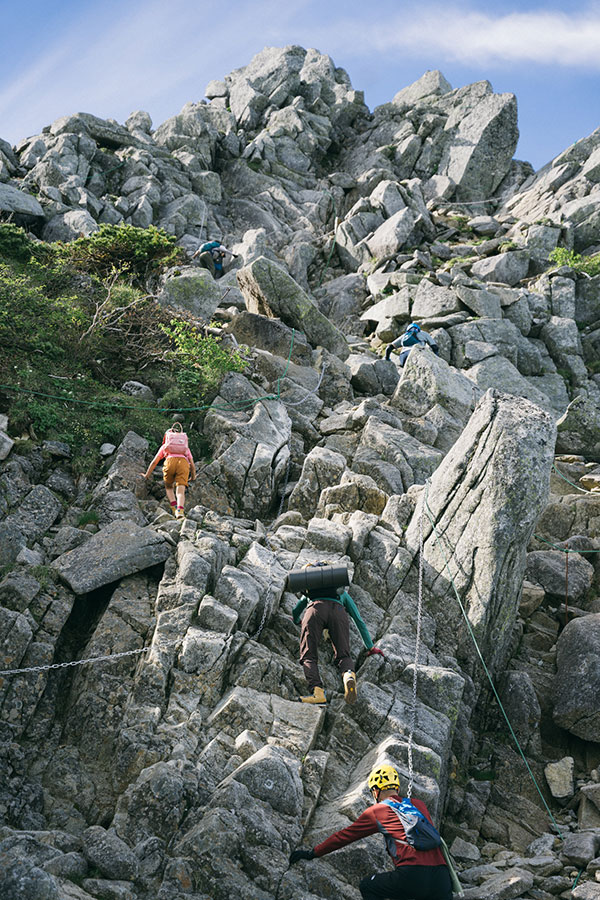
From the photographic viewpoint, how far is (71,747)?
31.6 ft

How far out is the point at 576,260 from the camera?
35.4m

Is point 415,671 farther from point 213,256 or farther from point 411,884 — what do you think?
point 213,256

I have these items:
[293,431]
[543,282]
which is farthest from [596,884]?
[543,282]

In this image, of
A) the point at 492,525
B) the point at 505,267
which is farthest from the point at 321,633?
the point at 505,267

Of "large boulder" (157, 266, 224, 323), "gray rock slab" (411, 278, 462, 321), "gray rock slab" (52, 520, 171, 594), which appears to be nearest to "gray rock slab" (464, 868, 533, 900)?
"gray rock slab" (52, 520, 171, 594)

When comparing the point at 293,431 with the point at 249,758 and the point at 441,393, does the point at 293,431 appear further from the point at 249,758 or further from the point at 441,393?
the point at 249,758

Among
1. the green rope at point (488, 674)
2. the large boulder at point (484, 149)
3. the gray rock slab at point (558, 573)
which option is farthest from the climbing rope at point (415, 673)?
the large boulder at point (484, 149)

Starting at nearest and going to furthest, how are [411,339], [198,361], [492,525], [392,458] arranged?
[492,525] < [392,458] < [198,361] < [411,339]

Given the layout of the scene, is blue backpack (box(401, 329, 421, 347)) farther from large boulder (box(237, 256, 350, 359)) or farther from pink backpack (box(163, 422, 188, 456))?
pink backpack (box(163, 422, 188, 456))

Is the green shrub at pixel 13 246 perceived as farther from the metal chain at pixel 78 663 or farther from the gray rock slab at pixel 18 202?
the metal chain at pixel 78 663

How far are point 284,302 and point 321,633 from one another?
663 inches

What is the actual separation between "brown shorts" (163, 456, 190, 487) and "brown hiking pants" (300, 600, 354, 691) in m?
4.66

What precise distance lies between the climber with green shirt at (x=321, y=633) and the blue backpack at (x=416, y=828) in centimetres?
272

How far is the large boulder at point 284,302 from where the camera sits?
2553 centimetres
